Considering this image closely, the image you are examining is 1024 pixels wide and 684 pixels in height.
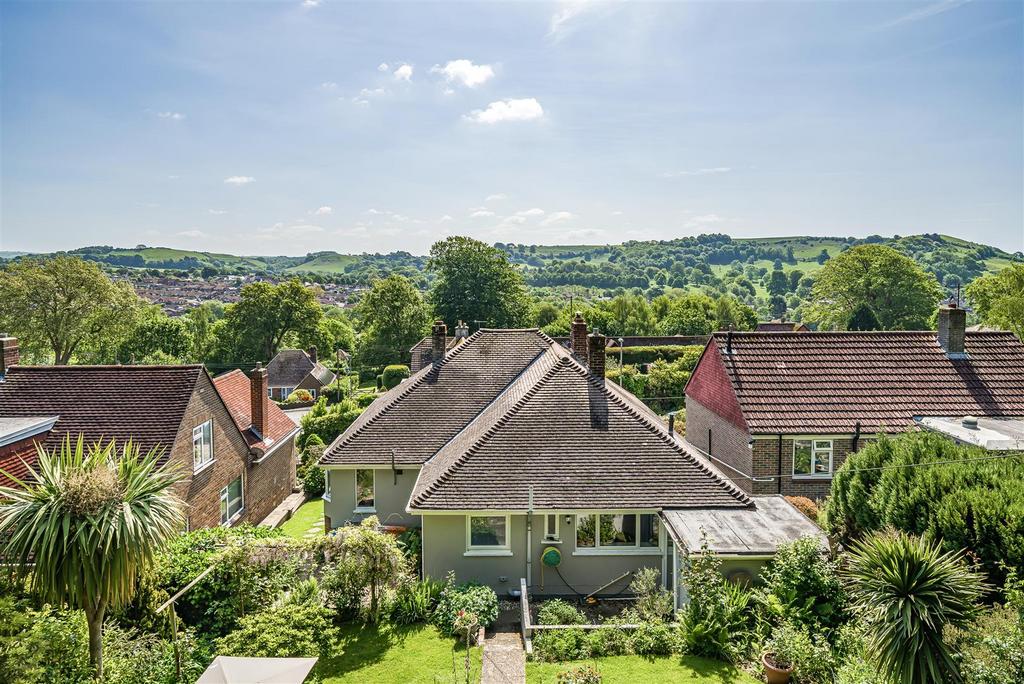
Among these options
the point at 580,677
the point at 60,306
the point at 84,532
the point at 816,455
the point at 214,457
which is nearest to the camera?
the point at 84,532

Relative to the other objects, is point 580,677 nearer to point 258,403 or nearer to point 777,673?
point 777,673

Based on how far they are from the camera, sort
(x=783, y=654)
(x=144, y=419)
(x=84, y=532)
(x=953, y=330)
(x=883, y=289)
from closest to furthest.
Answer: (x=84, y=532), (x=783, y=654), (x=144, y=419), (x=953, y=330), (x=883, y=289)

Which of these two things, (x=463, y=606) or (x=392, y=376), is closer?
(x=463, y=606)

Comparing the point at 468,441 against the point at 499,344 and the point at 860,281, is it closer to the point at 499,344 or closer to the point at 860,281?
the point at 499,344

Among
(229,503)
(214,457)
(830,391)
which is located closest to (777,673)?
(830,391)

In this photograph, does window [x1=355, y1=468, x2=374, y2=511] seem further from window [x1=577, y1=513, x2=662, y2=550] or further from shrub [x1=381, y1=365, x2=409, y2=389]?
shrub [x1=381, y1=365, x2=409, y2=389]

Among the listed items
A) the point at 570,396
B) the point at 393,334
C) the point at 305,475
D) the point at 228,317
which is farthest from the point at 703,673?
the point at 228,317

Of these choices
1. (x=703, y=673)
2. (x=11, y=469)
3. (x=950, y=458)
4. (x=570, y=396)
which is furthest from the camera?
(x=570, y=396)
